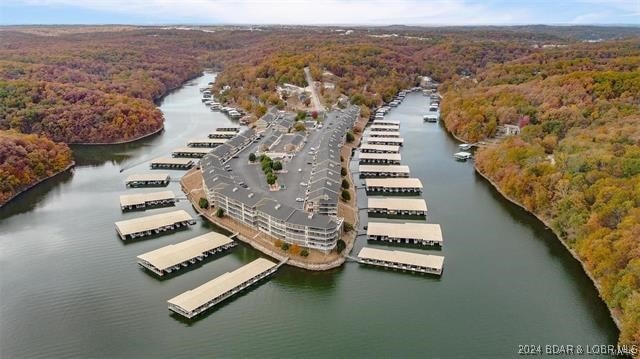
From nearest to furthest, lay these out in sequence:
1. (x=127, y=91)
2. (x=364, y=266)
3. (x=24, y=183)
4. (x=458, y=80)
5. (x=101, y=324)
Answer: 1. (x=101, y=324)
2. (x=364, y=266)
3. (x=24, y=183)
4. (x=127, y=91)
5. (x=458, y=80)

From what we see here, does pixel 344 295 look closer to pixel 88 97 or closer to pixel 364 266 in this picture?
pixel 364 266

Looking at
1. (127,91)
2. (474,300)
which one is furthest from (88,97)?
(474,300)

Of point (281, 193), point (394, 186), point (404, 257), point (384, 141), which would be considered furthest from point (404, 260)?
point (384, 141)

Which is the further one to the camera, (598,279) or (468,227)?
(468,227)

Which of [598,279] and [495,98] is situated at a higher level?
[495,98]

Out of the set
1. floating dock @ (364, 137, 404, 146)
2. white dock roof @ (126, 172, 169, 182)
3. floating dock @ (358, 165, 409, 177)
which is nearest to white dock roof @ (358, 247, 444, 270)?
floating dock @ (358, 165, 409, 177)

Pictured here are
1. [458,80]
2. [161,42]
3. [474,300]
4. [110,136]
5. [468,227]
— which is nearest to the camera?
[474,300]
